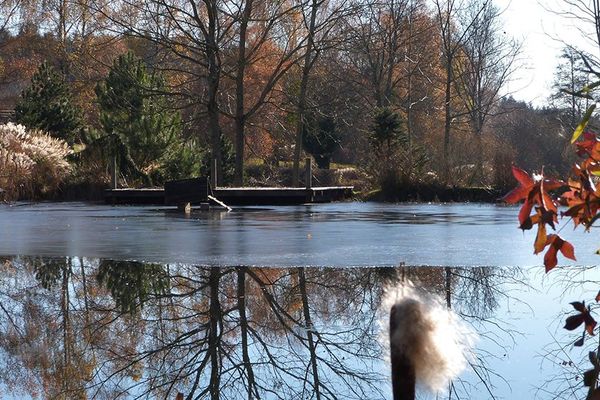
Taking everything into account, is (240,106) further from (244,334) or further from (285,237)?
(244,334)

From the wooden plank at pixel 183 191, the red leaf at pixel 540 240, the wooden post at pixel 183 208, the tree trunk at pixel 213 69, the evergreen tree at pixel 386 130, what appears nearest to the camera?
the red leaf at pixel 540 240

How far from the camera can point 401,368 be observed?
145 cm

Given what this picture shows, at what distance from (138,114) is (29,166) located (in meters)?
3.99

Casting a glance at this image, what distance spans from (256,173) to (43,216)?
28.4 meters

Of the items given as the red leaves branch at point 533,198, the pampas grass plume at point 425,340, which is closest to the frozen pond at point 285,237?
the red leaves branch at point 533,198

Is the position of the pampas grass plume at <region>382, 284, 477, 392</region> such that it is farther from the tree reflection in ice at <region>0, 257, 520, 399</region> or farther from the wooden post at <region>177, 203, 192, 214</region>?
the wooden post at <region>177, 203, 192, 214</region>

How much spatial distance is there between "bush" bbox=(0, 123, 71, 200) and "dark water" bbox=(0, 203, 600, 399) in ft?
47.5

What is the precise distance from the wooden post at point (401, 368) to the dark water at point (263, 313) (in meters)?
0.30

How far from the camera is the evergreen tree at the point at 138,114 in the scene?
102 feet

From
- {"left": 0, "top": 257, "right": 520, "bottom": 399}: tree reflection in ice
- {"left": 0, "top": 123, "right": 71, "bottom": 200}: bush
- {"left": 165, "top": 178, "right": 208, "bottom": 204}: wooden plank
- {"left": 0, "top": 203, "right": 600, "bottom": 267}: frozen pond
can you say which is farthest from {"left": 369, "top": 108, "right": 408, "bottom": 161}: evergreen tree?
{"left": 0, "top": 257, "right": 520, "bottom": 399}: tree reflection in ice

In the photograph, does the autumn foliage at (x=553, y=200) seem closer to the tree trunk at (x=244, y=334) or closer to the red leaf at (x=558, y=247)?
the red leaf at (x=558, y=247)

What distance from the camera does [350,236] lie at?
1497 cm

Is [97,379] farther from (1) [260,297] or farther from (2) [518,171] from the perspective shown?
(2) [518,171]

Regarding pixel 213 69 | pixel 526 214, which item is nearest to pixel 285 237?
pixel 526 214
